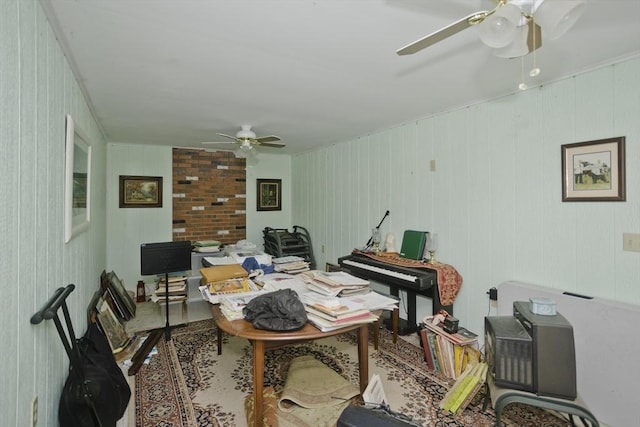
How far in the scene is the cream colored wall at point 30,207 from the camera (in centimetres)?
98

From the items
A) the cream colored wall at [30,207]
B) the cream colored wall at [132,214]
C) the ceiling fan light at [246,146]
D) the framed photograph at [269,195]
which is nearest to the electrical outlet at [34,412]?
the cream colored wall at [30,207]

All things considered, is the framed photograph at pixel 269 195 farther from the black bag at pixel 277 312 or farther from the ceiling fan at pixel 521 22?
the ceiling fan at pixel 521 22

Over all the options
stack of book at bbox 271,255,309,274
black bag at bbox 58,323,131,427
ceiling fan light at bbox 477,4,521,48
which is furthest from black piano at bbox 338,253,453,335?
black bag at bbox 58,323,131,427

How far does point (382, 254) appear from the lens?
3553mm

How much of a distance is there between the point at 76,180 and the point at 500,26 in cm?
245

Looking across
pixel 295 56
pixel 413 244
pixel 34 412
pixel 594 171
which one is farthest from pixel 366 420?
pixel 413 244

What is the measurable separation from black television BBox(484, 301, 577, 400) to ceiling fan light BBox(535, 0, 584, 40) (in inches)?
54.2

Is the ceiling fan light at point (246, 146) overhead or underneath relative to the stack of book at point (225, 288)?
overhead

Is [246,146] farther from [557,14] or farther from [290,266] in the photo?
[557,14]

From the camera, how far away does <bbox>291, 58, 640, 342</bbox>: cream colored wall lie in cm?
204

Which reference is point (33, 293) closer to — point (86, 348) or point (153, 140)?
point (86, 348)

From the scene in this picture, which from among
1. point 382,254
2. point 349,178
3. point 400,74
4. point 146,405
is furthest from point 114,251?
point 400,74

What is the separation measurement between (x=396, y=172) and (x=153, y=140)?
3462mm

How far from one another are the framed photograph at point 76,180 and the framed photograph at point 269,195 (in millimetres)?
3289
